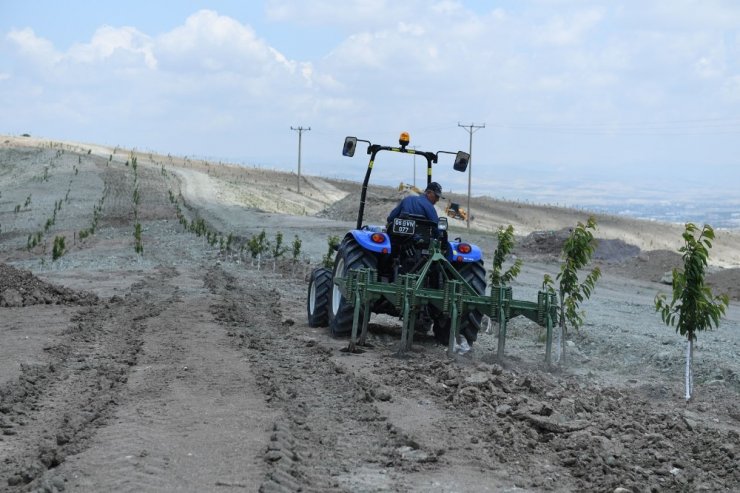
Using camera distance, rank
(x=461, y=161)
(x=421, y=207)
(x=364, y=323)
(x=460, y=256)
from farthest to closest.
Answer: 1. (x=461, y=161)
2. (x=460, y=256)
3. (x=421, y=207)
4. (x=364, y=323)

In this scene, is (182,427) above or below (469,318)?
below

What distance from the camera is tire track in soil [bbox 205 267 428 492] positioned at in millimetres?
5867

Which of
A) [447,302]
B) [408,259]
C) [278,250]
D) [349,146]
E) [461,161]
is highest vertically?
[349,146]

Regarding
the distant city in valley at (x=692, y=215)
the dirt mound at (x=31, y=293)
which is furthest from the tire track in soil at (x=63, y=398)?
the distant city in valley at (x=692, y=215)

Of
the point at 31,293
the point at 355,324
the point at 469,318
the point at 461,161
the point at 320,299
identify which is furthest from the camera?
the point at 31,293

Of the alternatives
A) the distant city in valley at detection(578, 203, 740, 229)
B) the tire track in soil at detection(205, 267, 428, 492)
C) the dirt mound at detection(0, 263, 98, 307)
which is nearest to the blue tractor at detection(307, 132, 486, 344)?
the tire track in soil at detection(205, 267, 428, 492)

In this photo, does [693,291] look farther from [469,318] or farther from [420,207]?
[420,207]

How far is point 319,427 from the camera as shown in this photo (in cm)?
709

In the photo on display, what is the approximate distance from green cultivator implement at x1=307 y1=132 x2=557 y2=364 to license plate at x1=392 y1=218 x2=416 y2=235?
0.5 inches

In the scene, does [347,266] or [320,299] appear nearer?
[347,266]

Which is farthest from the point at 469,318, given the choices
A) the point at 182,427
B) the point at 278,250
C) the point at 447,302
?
the point at 278,250

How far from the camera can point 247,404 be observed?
7738 mm

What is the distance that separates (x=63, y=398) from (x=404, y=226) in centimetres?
478

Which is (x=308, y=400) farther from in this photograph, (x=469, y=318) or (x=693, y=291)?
(x=693, y=291)
